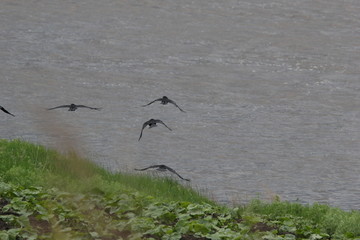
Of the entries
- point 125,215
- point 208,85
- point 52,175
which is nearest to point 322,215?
point 125,215

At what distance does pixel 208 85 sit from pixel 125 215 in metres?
15.0

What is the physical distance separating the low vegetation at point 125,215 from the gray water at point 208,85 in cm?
202

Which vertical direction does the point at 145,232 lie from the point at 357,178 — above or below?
above

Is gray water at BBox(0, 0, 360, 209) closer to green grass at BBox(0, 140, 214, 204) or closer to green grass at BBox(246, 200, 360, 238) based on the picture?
green grass at BBox(0, 140, 214, 204)

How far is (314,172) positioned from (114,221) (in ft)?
28.7

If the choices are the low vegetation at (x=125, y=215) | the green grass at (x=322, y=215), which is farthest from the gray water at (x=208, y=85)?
the low vegetation at (x=125, y=215)

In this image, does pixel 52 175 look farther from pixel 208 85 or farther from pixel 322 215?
pixel 208 85

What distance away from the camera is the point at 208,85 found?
22703 mm

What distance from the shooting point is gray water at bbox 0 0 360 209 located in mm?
15898

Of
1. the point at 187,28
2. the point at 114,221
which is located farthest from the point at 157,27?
the point at 114,221

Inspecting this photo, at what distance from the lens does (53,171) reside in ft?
34.5

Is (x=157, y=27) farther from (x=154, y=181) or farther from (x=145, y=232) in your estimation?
(x=145, y=232)

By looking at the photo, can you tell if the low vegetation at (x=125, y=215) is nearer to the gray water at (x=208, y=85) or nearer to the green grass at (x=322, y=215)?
the green grass at (x=322, y=215)

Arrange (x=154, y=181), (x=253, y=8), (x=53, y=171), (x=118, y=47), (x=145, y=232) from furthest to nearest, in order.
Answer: (x=253, y=8) < (x=118, y=47) < (x=154, y=181) < (x=53, y=171) < (x=145, y=232)
